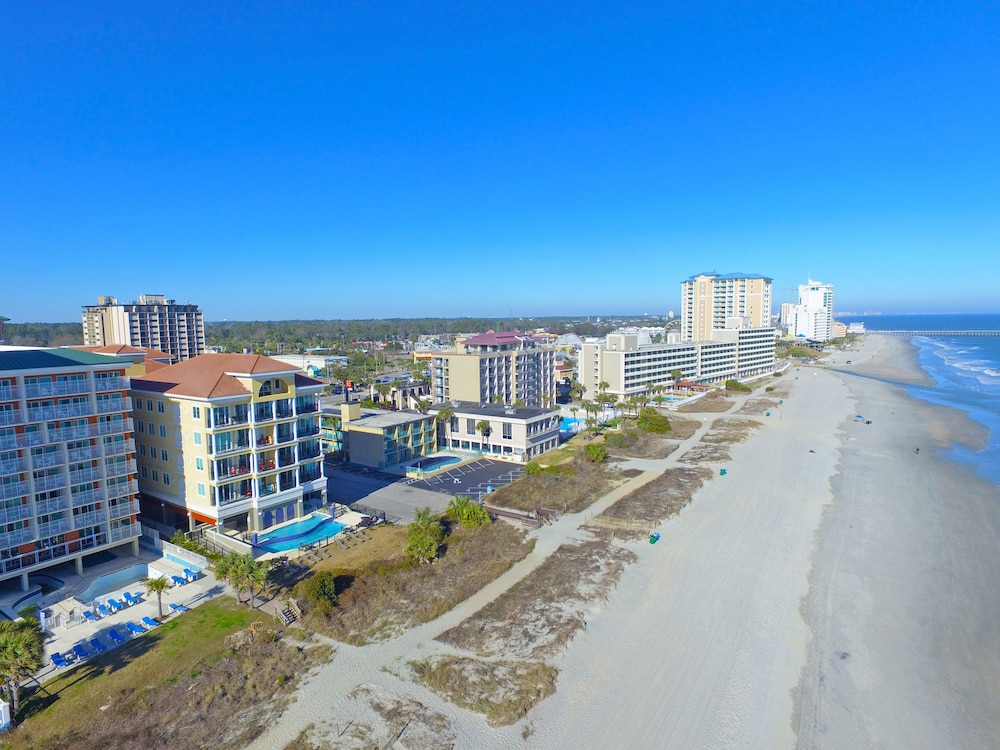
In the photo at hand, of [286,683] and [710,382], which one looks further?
[710,382]

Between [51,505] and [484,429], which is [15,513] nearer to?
[51,505]

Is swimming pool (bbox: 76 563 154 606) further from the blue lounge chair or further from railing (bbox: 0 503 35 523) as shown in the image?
railing (bbox: 0 503 35 523)

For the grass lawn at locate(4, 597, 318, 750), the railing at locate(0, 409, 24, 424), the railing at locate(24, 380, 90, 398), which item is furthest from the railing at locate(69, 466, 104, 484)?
the grass lawn at locate(4, 597, 318, 750)

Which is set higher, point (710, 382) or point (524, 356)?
point (524, 356)

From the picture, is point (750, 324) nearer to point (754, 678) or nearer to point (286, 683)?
point (754, 678)

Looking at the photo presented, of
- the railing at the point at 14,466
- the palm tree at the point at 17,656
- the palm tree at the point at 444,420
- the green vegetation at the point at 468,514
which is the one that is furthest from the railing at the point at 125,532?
the palm tree at the point at 444,420

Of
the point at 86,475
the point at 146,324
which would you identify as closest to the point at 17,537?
the point at 86,475

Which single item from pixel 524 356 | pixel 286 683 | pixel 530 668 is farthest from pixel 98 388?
pixel 524 356
